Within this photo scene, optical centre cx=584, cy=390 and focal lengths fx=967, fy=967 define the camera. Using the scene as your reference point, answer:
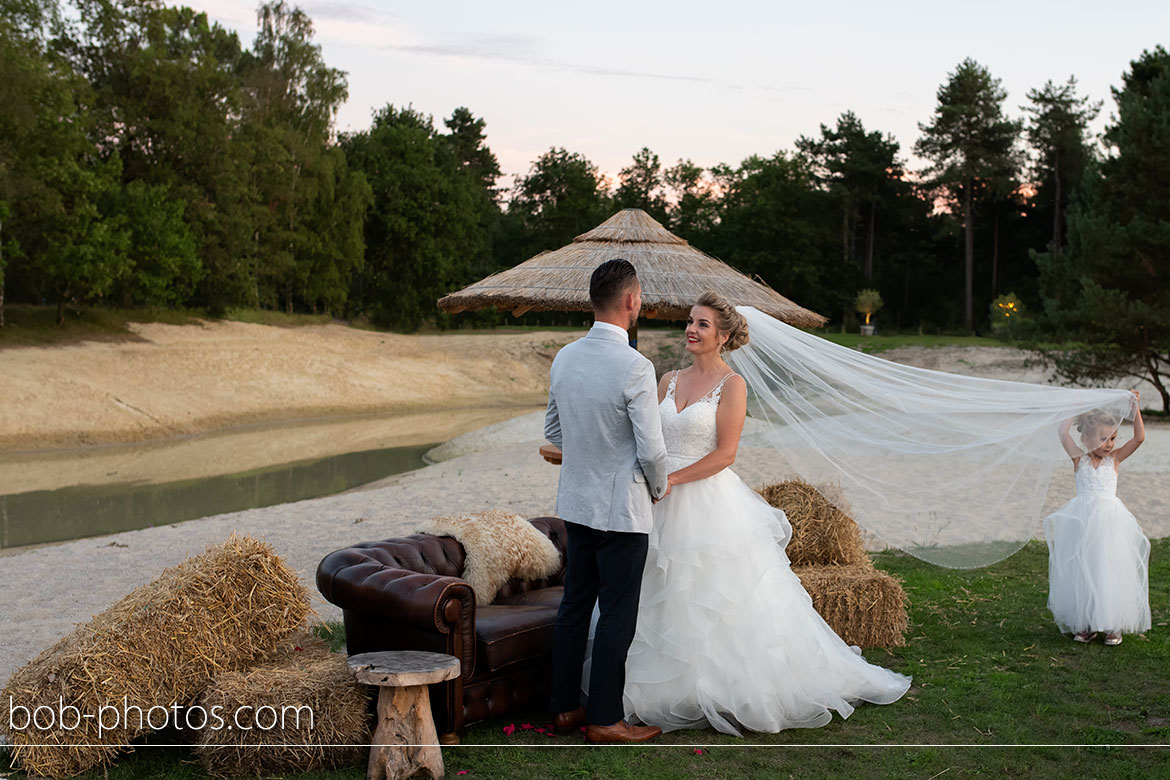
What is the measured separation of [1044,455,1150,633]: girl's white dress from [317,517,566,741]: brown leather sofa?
3.38m

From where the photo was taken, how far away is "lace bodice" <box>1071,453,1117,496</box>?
614cm

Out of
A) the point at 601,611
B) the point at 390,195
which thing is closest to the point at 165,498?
the point at 601,611

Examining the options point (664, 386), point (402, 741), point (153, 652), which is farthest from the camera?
point (664, 386)

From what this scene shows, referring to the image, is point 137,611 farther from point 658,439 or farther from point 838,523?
point 838,523

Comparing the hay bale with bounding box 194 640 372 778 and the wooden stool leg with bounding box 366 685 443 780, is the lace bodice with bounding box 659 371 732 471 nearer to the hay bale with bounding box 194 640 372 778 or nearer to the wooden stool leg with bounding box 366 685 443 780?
the wooden stool leg with bounding box 366 685 443 780

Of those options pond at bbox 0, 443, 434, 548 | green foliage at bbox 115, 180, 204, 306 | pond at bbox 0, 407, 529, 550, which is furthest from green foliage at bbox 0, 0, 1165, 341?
pond at bbox 0, 443, 434, 548

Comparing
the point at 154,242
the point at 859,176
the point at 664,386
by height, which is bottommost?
the point at 664,386

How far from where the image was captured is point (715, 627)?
16.1 ft

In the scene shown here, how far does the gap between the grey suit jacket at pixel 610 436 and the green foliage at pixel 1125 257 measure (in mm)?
→ 17763

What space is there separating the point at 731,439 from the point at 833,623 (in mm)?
1958

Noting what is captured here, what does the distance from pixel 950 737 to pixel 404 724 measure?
8.66 feet

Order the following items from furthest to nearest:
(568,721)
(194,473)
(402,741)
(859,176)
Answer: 1. (859,176)
2. (194,473)
3. (568,721)
4. (402,741)

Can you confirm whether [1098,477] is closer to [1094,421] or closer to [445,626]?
[1094,421]

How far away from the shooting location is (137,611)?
15.5 ft
